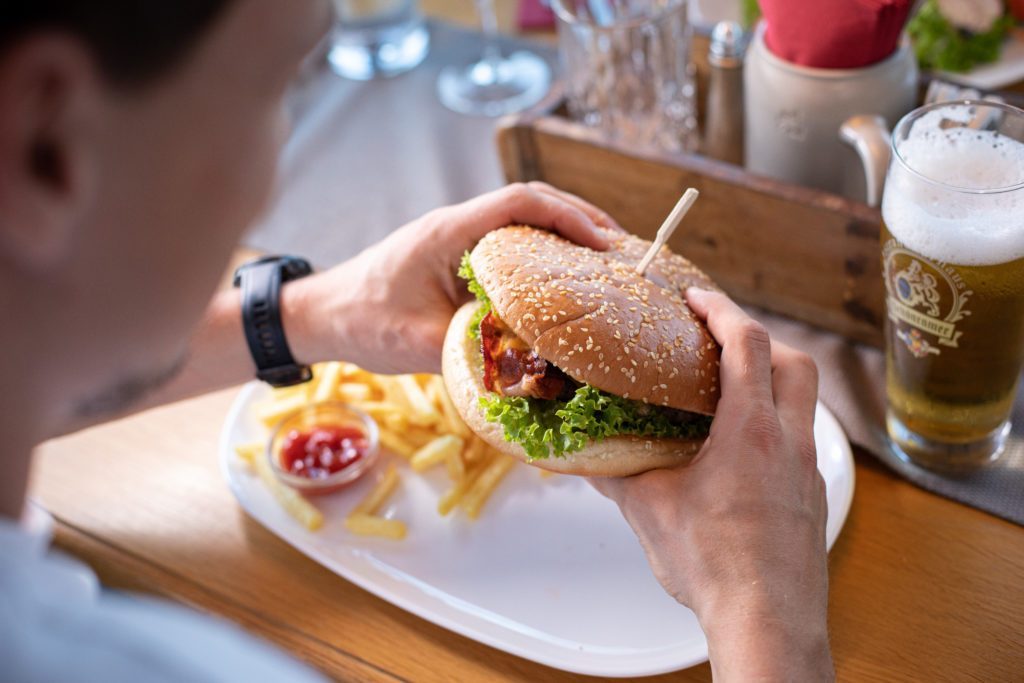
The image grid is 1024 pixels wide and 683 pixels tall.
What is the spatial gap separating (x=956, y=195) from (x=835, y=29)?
670mm

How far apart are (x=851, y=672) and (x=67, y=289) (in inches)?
54.5

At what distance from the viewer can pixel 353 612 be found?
1.90 metres

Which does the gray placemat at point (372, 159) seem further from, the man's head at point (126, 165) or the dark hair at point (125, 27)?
the dark hair at point (125, 27)

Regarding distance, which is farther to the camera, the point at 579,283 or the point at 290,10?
the point at 579,283

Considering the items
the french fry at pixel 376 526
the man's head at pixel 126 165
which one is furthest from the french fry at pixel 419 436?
the man's head at pixel 126 165

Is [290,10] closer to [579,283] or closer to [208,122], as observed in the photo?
[208,122]

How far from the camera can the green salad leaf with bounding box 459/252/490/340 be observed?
1845 mm

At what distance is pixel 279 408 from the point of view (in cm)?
219

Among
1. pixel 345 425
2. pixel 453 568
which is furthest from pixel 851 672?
pixel 345 425

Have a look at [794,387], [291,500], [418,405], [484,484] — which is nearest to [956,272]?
[794,387]

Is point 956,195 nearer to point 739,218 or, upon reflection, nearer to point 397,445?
point 739,218

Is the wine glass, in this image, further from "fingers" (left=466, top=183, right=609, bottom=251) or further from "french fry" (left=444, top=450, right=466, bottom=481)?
"french fry" (left=444, top=450, right=466, bottom=481)

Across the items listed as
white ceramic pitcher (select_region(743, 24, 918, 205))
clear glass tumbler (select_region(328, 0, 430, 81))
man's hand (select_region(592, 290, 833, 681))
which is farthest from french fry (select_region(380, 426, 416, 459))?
clear glass tumbler (select_region(328, 0, 430, 81))

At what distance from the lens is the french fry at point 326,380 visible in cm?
221
